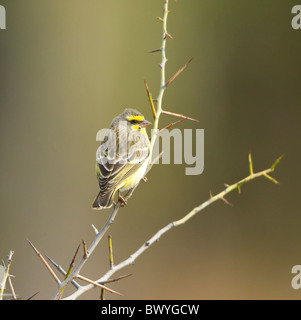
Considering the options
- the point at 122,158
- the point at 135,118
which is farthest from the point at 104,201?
the point at 135,118

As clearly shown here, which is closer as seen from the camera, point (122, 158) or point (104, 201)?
point (104, 201)

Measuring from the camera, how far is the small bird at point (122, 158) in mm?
2866

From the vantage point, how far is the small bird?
2.87 metres

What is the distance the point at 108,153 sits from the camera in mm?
3070

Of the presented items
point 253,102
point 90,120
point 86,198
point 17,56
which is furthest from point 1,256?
point 253,102

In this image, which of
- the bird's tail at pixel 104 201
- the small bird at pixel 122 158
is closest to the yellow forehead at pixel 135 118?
the small bird at pixel 122 158

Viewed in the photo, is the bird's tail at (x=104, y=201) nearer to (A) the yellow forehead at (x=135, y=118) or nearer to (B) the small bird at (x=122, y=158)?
(B) the small bird at (x=122, y=158)

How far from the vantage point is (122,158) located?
3.03 metres

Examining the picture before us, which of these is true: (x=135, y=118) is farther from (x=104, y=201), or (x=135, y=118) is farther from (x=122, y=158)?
(x=104, y=201)

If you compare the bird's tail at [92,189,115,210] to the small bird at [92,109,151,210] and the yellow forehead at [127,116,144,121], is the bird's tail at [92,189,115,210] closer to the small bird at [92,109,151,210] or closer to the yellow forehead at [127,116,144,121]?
the small bird at [92,109,151,210]

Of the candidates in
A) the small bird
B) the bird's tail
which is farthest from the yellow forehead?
the bird's tail

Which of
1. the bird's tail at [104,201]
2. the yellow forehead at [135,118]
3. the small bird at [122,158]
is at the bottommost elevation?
the bird's tail at [104,201]

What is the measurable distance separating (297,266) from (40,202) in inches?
110
